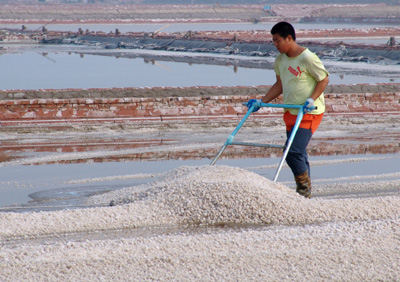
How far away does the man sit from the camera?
6125 mm

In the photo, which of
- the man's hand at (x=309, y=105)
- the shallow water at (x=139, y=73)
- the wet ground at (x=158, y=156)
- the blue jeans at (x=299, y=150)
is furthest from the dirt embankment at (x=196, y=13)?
the man's hand at (x=309, y=105)

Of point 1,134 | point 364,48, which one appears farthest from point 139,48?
point 1,134

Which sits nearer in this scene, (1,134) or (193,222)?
(193,222)

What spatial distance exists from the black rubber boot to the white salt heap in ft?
0.49

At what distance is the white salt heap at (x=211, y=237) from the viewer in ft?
15.2

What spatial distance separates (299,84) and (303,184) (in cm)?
93

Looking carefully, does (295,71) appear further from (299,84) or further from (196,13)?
(196,13)

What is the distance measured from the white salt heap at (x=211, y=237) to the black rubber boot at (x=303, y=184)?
15cm

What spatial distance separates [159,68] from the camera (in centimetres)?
2609

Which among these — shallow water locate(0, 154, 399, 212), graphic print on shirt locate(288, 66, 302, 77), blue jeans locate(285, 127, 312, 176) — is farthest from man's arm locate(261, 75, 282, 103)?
shallow water locate(0, 154, 399, 212)

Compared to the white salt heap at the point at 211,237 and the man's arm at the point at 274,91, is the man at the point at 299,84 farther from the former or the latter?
the white salt heap at the point at 211,237

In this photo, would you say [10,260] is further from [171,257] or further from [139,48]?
[139,48]

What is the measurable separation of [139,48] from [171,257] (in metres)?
35.9

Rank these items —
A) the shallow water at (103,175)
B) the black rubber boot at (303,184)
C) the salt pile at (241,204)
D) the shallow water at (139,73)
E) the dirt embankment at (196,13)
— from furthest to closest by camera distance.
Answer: the dirt embankment at (196,13) < the shallow water at (139,73) < the shallow water at (103,175) < the black rubber boot at (303,184) < the salt pile at (241,204)
